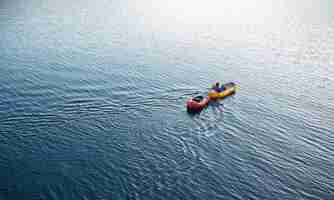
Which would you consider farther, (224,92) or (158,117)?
(224,92)

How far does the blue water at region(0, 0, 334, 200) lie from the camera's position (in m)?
34.1

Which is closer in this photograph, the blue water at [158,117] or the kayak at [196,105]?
the blue water at [158,117]

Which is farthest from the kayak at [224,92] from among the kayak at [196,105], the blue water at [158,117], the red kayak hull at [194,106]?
the red kayak hull at [194,106]

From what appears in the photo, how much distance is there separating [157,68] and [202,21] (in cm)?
6136

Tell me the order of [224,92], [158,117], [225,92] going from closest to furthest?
[158,117], [224,92], [225,92]

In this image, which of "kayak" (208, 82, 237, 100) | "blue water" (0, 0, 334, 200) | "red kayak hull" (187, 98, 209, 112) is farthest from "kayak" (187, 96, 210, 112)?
"kayak" (208, 82, 237, 100)

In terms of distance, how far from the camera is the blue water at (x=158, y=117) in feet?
112

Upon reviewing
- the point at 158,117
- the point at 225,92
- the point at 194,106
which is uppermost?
the point at 225,92

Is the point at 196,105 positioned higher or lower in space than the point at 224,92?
lower

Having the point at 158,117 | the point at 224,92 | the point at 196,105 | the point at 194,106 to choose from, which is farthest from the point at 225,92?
the point at 158,117

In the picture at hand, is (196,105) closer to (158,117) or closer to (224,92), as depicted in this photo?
(158,117)

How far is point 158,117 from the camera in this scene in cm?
4606

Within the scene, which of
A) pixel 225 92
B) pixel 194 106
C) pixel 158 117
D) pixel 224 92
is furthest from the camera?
pixel 225 92

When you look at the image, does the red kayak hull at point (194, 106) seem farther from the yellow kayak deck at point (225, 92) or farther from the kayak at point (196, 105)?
the yellow kayak deck at point (225, 92)
